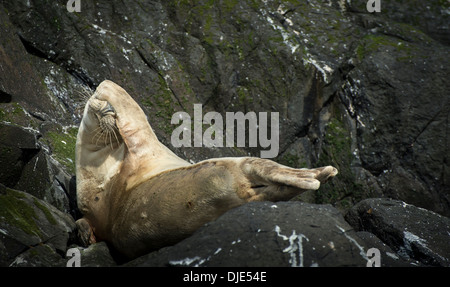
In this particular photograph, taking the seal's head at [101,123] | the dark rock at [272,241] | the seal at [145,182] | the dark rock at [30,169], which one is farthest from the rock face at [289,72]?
the dark rock at [272,241]

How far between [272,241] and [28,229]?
200cm

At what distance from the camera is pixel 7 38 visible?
684cm

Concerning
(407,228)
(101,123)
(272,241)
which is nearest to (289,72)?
(101,123)

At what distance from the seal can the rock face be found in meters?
1.63

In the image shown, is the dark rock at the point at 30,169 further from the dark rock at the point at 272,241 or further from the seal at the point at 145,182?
the dark rock at the point at 272,241

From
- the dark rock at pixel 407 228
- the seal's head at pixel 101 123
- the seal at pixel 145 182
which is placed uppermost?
the seal's head at pixel 101 123

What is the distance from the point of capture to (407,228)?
494cm

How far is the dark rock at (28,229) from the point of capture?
157 inches

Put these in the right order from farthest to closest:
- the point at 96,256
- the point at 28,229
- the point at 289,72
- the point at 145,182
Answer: the point at 289,72, the point at 145,182, the point at 96,256, the point at 28,229

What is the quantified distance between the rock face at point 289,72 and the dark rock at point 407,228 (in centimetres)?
242

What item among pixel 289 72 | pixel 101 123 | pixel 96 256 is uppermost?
pixel 289 72

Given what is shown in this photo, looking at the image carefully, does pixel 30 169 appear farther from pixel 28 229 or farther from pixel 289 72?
pixel 289 72

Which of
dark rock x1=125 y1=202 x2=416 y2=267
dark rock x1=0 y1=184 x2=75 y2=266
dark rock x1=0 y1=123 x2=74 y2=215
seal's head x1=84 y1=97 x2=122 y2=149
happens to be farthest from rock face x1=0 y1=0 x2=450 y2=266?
dark rock x1=125 y1=202 x2=416 y2=267

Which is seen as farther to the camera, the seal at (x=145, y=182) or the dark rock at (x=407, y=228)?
the dark rock at (x=407, y=228)
